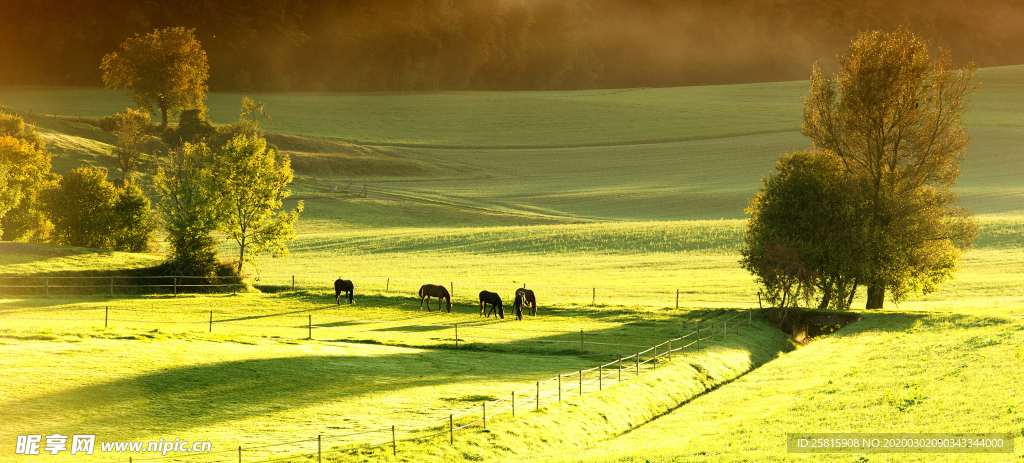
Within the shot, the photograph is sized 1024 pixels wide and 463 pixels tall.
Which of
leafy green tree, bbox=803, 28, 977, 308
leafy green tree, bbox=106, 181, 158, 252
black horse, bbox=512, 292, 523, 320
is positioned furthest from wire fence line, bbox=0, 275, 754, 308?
leafy green tree, bbox=106, 181, 158, 252

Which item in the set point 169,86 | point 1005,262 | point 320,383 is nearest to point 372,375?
point 320,383

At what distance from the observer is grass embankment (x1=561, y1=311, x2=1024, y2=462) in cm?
1694

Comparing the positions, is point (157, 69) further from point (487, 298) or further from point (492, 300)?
point (492, 300)

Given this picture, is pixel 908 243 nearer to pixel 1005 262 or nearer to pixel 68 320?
pixel 1005 262

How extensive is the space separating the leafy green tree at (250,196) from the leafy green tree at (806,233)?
29.2 metres

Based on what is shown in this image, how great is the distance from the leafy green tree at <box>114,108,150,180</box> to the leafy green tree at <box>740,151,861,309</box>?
6897cm

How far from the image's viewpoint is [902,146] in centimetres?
4072

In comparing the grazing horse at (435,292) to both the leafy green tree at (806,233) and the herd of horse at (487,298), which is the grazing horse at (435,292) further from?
the leafy green tree at (806,233)

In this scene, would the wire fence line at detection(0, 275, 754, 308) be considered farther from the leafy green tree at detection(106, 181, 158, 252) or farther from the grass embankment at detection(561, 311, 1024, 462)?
the grass embankment at detection(561, 311, 1024, 462)

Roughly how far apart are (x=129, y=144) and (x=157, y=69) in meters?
19.4

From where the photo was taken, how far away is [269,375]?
916 inches

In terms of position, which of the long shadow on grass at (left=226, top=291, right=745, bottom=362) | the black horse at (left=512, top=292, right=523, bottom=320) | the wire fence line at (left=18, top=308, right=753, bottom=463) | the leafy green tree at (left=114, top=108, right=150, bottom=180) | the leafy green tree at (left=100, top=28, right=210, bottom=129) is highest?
the leafy green tree at (left=100, top=28, right=210, bottom=129)

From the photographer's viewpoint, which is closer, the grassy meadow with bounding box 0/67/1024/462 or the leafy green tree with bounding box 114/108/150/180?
the grassy meadow with bounding box 0/67/1024/462

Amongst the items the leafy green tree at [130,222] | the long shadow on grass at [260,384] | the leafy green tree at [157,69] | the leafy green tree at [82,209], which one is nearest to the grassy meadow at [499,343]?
the long shadow on grass at [260,384]
